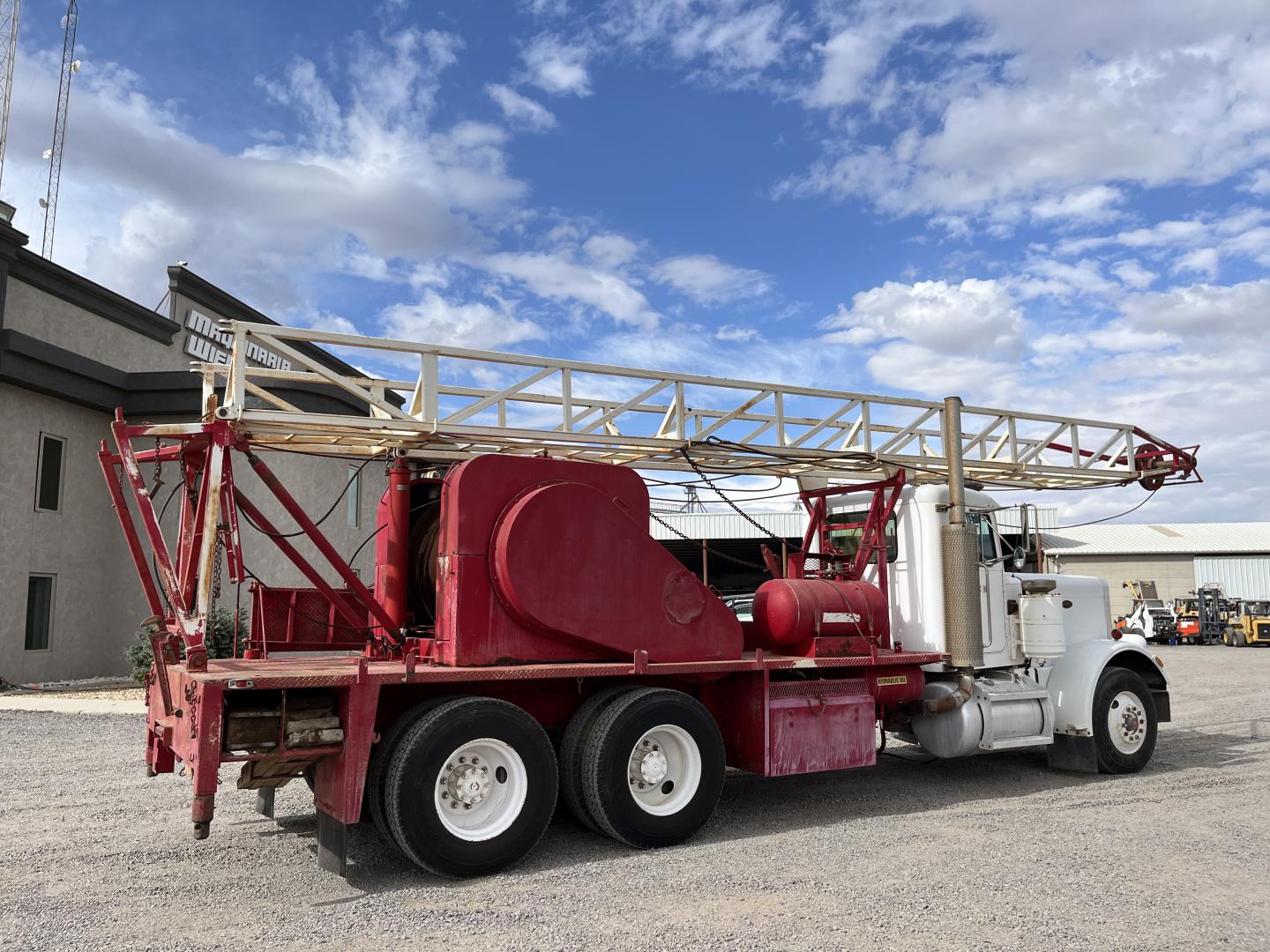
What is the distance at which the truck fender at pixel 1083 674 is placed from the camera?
33.5ft

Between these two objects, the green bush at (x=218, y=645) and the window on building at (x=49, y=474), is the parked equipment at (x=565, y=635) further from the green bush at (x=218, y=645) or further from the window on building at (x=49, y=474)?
the window on building at (x=49, y=474)

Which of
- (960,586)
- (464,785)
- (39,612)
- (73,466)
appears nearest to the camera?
(464,785)

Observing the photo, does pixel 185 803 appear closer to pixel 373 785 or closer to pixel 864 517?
pixel 373 785

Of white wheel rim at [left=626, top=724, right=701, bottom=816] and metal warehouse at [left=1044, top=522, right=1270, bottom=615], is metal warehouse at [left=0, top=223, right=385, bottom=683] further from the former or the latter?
metal warehouse at [left=1044, top=522, right=1270, bottom=615]

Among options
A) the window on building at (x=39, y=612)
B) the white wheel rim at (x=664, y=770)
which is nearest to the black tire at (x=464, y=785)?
the white wheel rim at (x=664, y=770)

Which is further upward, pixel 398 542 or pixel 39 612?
pixel 398 542

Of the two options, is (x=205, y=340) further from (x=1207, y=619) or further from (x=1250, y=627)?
(x=1207, y=619)

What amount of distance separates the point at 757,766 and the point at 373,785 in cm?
324

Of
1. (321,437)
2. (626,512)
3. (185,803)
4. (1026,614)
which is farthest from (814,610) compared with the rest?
(185,803)

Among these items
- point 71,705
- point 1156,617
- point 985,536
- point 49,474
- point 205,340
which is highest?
point 205,340

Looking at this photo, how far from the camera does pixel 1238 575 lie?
51469mm

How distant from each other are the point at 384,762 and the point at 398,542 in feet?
6.95

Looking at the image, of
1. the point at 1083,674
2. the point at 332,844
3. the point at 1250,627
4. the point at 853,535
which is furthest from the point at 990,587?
the point at 1250,627

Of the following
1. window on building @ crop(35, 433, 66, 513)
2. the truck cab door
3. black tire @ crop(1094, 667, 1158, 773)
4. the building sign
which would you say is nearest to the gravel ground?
black tire @ crop(1094, 667, 1158, 773)
